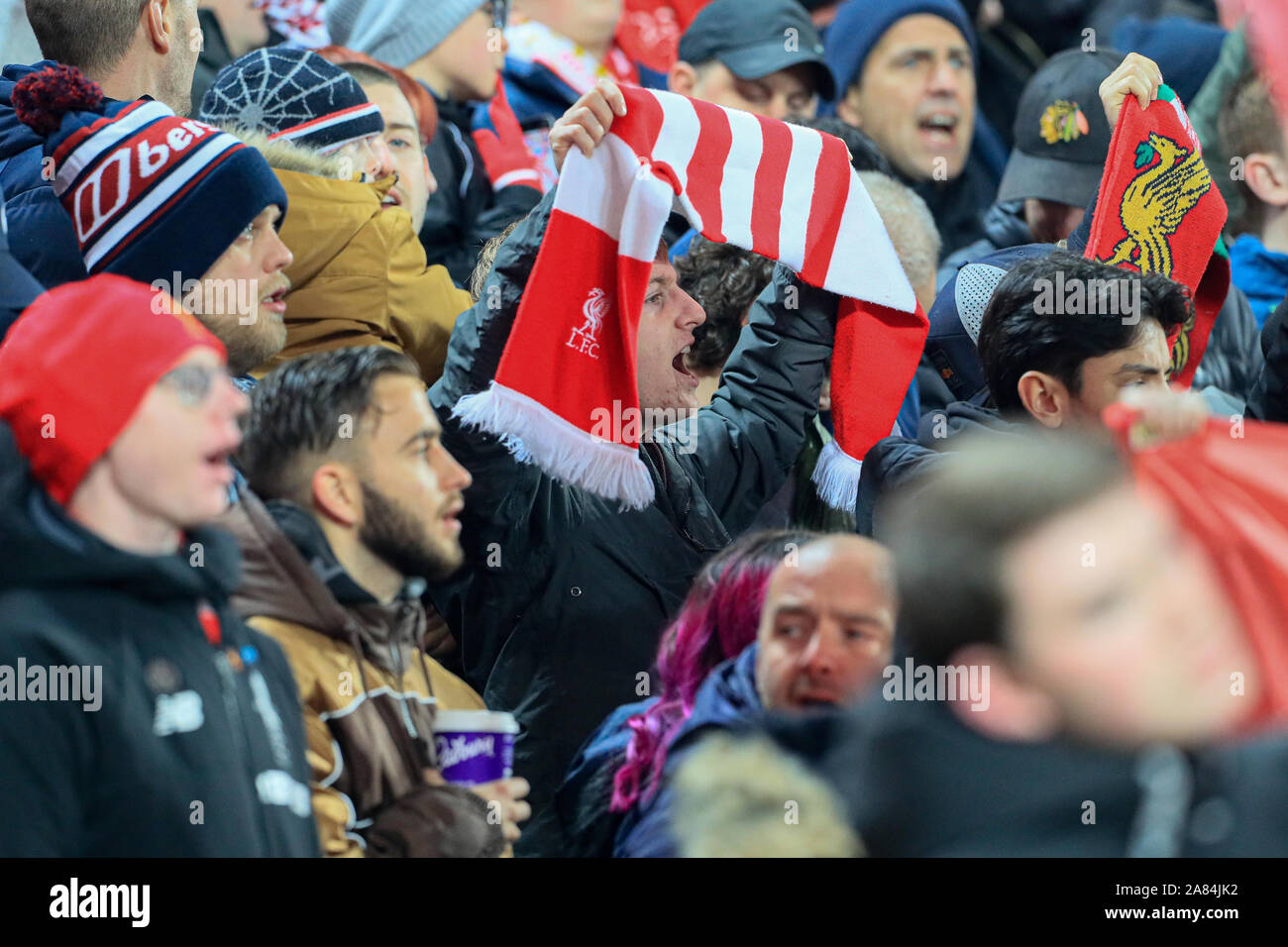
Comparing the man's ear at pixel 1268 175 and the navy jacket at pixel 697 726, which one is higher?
the man's ear at pixel 1268 175

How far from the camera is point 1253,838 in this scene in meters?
2.40

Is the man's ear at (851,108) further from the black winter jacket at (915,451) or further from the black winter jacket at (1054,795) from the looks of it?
the black winter jacket at (1054,795)

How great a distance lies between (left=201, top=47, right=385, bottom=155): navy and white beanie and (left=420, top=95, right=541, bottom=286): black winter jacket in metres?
0.69

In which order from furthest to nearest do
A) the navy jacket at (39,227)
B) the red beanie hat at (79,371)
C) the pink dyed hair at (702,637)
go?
the navy jacket at (39,227) < the pink dyed hair at (702,637) < the red beanie hat at (79,371)

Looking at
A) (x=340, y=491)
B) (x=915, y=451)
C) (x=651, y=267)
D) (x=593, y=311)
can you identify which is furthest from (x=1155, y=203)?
(x=340, y=491)

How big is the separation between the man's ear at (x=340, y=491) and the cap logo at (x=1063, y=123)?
3.12 meters

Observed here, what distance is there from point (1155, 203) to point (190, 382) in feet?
8.71

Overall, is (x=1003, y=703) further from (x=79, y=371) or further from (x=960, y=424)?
(x=960, y=424)

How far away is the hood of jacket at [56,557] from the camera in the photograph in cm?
252

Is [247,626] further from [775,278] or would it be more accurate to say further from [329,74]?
[329,74]

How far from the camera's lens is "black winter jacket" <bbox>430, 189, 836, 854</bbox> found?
12.0ft

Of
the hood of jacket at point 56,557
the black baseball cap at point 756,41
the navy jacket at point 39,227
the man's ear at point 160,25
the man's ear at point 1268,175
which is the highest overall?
the black baseball cap at point 756,41

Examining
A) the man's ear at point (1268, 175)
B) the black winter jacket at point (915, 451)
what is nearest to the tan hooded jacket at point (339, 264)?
the black winter jacket at point (915, 451)

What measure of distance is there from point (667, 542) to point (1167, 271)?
1.48m
